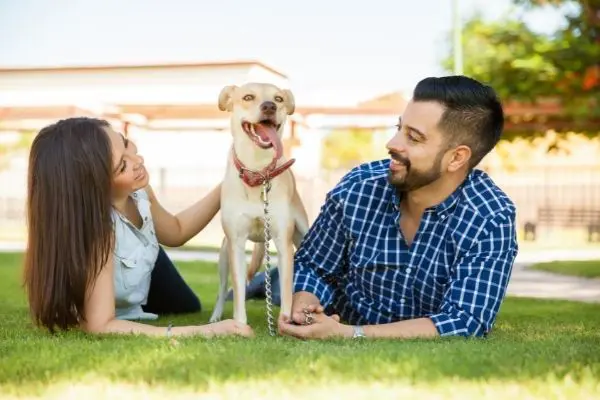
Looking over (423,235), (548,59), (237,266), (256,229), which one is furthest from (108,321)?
(548,59)

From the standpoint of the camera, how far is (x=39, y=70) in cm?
2030

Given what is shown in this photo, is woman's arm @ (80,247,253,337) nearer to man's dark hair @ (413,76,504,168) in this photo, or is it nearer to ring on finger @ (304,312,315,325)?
ring on finger @ (304,312,315,325)

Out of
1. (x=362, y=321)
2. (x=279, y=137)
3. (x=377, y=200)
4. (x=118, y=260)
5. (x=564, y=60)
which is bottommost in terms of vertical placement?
(x=362, y=321)

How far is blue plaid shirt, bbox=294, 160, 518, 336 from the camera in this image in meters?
3.82

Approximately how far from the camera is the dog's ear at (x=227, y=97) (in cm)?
471

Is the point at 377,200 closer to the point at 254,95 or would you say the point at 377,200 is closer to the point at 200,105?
the point at 254,95

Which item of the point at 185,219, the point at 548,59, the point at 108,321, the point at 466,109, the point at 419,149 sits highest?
the point at 548,59

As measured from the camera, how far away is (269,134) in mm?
4512

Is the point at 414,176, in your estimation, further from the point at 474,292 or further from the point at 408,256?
the point at 474,292

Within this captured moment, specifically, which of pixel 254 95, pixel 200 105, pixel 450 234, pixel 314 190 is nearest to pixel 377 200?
pixel 450 234

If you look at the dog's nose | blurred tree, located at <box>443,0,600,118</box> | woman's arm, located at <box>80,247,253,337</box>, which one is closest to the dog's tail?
the dog's nose

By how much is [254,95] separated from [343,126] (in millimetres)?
15349

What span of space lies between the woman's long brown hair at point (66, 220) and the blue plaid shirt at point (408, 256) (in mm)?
1063

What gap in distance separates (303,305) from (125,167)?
1.03 m
